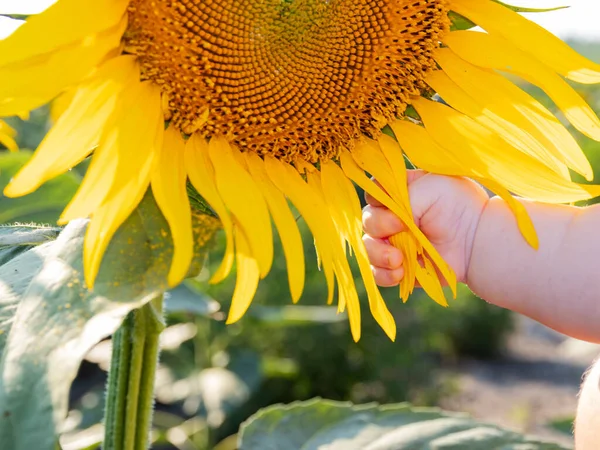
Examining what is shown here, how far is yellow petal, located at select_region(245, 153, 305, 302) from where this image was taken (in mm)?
851

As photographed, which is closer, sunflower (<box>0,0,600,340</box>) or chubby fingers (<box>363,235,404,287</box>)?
sunflower (<box>0,0,600,340</box>)

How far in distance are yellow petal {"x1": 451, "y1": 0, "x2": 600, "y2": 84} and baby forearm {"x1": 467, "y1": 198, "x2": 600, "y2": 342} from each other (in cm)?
18

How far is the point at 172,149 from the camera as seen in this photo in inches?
32.8

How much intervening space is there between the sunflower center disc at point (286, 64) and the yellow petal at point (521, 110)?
0.06m

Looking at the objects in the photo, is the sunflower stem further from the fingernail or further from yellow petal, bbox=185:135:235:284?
the fingernail

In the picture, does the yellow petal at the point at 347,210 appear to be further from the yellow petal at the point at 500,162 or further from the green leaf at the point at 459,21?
the green leaf at the point at 459,21

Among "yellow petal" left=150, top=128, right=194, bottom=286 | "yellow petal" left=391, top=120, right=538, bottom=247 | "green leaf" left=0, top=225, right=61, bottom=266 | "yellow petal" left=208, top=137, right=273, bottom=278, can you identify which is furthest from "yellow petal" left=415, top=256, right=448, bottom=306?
"green leaf" left=0, top=225, right=61, bottom=266

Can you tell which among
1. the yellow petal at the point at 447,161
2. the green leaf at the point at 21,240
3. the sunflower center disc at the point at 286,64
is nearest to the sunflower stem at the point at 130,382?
the green leaf at the point at 21,240

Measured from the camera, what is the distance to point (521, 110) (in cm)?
97

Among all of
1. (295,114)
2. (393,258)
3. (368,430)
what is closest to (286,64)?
(295,114)

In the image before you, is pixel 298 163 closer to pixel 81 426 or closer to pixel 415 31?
pixel 415 31

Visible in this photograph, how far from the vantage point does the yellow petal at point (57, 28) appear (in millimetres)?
668

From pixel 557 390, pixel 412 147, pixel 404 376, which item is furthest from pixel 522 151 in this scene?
pixel 557 390

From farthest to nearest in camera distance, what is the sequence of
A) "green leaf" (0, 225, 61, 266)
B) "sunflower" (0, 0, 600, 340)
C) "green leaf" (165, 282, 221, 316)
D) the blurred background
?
the blurred background
"green leaf" (165, 282, 221, 316)
"green leaf" (0, 225, 61, 266)
"sunflower" (0, 0, 600, 340)
